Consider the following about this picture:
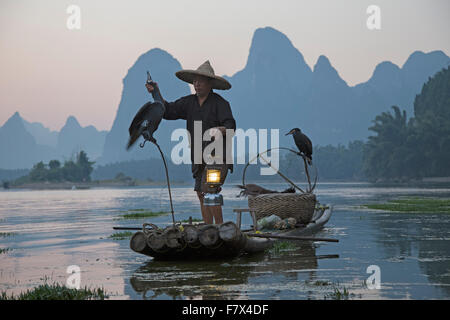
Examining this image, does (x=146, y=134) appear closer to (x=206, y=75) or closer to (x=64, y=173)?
(x=206, y=75)

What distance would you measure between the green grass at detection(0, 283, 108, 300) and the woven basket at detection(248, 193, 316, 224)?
15.4 feet

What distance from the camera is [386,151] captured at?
96.1m

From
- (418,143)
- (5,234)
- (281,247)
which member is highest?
(418,143)

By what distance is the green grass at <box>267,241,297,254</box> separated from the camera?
7.90 m

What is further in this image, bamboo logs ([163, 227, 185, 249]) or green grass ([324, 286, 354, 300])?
bamboo logs ([163, 227, 185, 249])

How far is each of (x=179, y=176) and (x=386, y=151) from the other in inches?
3025

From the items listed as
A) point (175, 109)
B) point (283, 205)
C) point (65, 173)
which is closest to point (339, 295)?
point (175, 109)

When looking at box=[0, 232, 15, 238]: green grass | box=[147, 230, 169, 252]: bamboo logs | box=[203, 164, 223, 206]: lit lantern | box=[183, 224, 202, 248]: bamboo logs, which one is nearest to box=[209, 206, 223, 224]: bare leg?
box=[203, 164, 223, 206]: lit lantern

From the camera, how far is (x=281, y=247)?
8.20 m

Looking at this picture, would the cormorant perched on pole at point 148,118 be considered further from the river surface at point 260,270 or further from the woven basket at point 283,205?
the woven basket at point 283,205

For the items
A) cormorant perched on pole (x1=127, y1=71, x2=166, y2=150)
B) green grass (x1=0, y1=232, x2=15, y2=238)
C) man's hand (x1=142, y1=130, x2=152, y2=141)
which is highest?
cormorant perched on pole (x1=127, y1=71, x2=166, y2=150)

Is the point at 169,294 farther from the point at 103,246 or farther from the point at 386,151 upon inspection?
the point at 386,151

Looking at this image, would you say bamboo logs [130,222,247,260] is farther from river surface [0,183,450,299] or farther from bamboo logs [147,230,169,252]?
river surface [0,183,450,299]

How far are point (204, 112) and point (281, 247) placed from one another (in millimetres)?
2324
